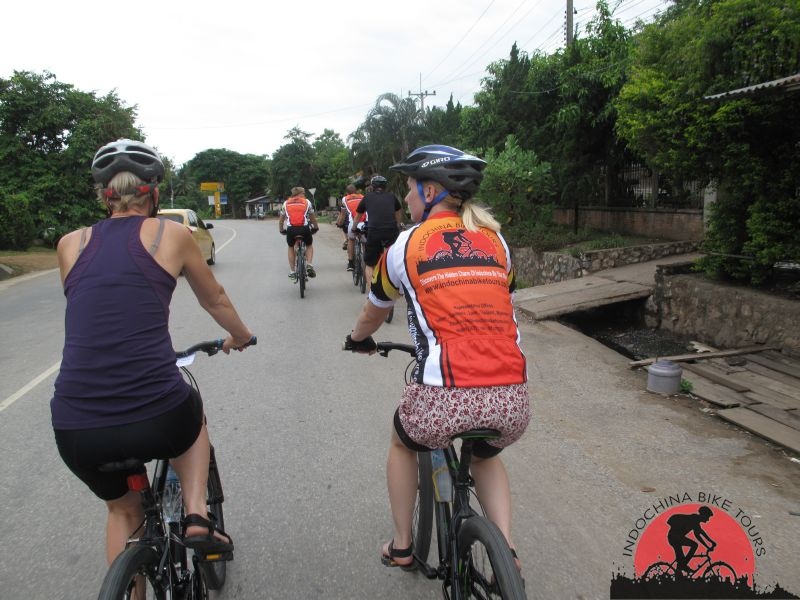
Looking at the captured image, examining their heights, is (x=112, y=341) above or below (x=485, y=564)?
above

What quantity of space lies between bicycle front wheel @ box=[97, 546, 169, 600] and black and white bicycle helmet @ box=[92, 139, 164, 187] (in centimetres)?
126

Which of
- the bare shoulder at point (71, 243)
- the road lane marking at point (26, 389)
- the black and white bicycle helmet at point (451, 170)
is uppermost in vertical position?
the black and white bicycle helmet at point (451, 170)

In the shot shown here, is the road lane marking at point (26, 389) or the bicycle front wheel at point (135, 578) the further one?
the road lane marking at point (26, 389)

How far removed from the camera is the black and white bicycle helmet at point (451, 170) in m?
2.29

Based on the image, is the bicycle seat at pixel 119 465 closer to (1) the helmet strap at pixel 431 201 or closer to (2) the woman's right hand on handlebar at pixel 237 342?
(2) the woman's right hand on handlebar at pixel 237 342

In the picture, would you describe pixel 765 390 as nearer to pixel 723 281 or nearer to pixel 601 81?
pixel 723 281

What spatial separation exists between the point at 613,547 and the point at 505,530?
1.18 metres

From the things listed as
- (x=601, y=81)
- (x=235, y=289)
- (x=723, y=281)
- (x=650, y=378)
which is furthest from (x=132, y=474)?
(x=601, y=81)

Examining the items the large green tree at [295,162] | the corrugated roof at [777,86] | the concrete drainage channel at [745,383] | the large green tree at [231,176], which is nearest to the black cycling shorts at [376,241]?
the concrete drainage channel at [745,383]

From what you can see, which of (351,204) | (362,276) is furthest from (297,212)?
(362,276)

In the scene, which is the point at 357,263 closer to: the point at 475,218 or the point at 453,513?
the point at 475,218

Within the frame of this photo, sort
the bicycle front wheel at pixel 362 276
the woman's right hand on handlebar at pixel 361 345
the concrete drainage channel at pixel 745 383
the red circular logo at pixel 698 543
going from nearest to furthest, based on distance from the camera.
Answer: the woman's right hand on handlebar at pixel 361 345
the red circular logo at pixel 698 543
the concrete drainage channel at pixel 745 383
the bicycle front wheel at pixel 362 276

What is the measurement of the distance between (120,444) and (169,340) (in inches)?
14.9

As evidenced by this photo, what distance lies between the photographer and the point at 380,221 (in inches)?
335
